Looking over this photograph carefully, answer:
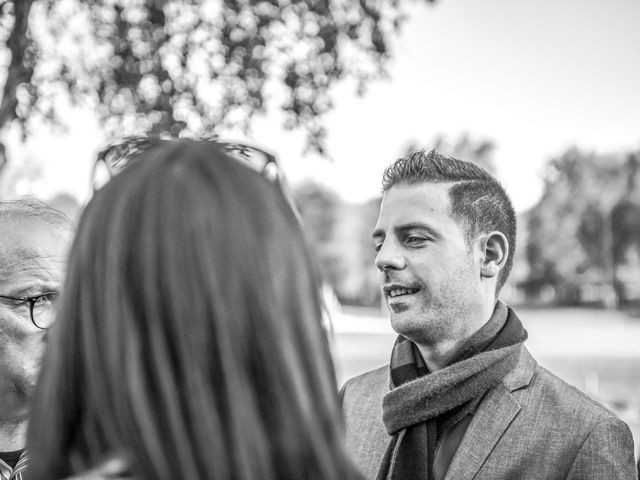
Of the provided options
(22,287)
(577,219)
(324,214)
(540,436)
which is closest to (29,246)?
(22,287)

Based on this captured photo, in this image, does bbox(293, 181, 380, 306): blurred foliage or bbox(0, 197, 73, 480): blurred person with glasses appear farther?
bbox(293, 181, 380, 306): blurred foliage

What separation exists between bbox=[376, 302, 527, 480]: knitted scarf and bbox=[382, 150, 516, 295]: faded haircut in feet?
1.08

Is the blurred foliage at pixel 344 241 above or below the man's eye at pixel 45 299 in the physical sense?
below

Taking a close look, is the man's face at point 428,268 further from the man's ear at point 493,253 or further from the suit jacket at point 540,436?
the suit jacket at point 540,436

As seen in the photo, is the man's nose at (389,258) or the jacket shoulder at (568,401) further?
the man's nose at (389,258)

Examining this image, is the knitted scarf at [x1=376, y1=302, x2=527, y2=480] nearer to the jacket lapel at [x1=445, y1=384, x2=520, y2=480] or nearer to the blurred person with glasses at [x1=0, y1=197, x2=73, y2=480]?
the jacket lapel at [x1=445, y1=384, x2=520, y2=480]

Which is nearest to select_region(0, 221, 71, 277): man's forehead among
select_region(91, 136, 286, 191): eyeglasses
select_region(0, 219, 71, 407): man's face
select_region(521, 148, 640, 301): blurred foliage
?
select_region(0, 219, 71, 407): man's face

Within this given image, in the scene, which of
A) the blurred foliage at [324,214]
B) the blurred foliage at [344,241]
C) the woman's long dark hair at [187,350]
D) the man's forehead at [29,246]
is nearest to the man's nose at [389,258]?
the man's forehead at [29,246]

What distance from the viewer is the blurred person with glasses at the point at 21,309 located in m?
2.27

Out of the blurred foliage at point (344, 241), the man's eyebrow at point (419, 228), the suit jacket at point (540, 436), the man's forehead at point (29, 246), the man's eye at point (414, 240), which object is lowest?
the blurred foliage at point (344, 241)

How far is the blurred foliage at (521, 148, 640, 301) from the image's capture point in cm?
7062

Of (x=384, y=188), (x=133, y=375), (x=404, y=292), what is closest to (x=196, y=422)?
(x=133, y=375)

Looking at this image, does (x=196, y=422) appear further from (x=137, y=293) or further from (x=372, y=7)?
(x=372, y=7)

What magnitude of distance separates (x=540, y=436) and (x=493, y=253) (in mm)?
744
